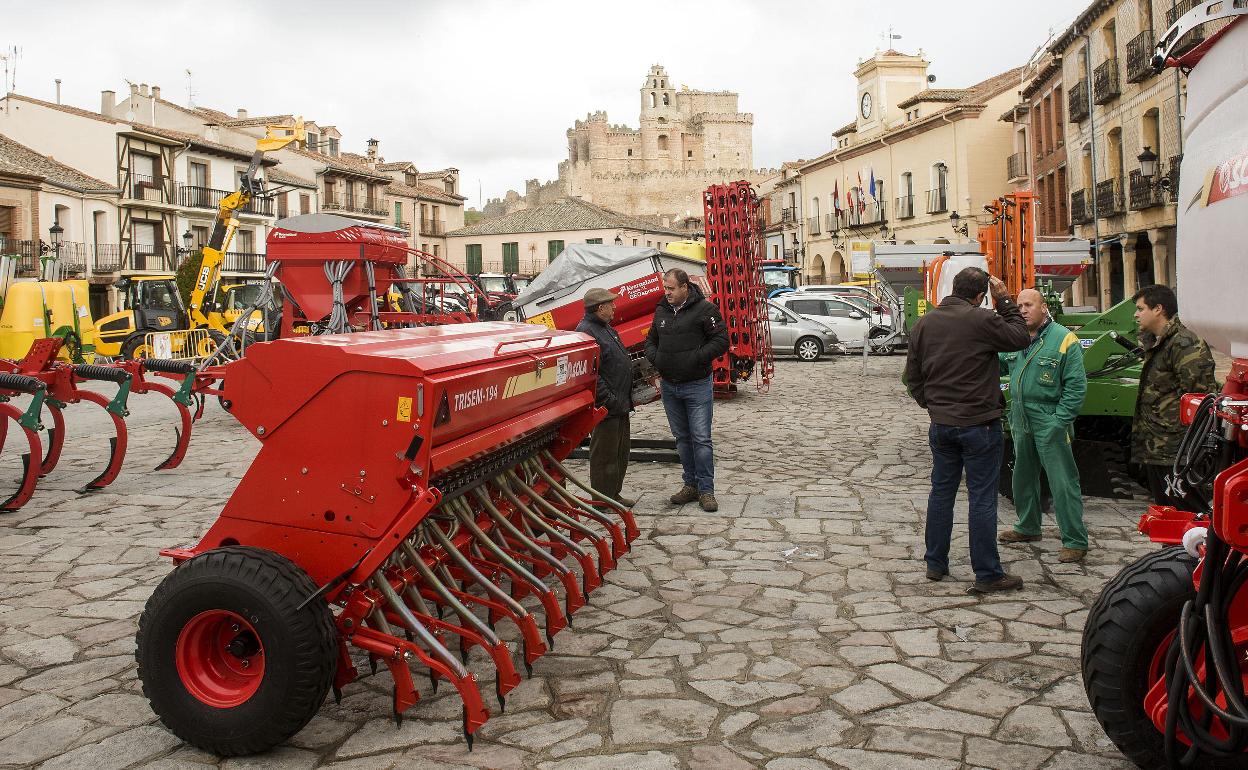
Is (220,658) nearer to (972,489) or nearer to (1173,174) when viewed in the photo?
(972,489)

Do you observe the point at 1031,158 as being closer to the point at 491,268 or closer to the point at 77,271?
the point at 77,271

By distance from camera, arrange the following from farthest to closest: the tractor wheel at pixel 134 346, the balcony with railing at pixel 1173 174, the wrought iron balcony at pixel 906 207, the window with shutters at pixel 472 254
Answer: the window with shutters at pixel 472 254 < the wrought iron balcony at pixel 906 207 < the balcony with railing at pixel 1173 174 < the tractor wheel at pixel 134 346

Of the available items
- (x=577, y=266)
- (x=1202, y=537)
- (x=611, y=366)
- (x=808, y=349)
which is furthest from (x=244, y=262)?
(x=1202, y=537)

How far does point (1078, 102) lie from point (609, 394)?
95.9 feet

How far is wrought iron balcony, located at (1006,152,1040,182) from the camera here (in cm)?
4031

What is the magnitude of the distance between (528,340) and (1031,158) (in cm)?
3839

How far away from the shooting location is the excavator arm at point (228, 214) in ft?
55.9

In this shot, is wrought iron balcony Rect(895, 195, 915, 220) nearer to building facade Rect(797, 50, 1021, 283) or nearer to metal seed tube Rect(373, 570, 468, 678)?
building facade Rect(797, 50, 1021, 283)

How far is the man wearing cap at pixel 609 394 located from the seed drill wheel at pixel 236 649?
328cm

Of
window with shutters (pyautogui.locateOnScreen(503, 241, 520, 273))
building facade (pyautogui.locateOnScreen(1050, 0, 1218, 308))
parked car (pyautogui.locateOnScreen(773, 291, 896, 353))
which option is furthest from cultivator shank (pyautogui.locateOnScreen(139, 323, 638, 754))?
window with shutters (pyautogui.locateOnScreen(503, 241, 520, 273))

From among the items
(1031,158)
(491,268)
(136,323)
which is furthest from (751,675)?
(491,268)

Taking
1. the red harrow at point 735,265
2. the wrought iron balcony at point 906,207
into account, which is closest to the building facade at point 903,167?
the wrought iron balcony at point 906,207

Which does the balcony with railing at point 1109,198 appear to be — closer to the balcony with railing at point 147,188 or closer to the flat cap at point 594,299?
the flat cap at point 594,299

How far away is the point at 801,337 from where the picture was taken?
2519 cm
